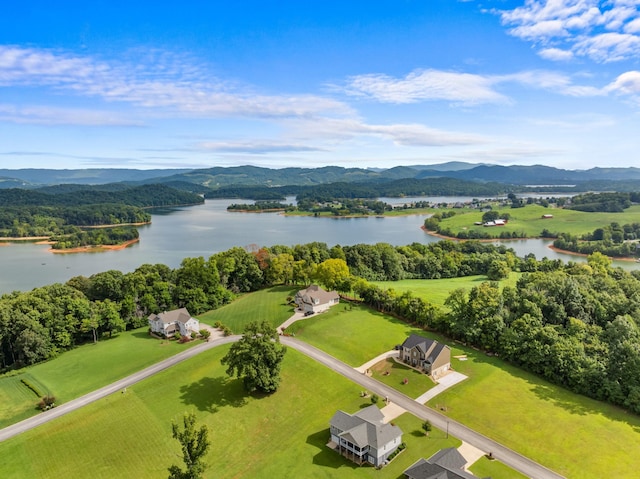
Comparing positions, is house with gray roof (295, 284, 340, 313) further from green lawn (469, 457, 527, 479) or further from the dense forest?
the dense forest

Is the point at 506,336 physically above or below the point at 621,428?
above

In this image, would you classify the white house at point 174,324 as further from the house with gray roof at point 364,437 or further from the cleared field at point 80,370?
the house with gray roof at point 364,437

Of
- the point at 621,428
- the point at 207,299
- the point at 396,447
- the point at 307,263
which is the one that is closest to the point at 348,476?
the point at 396,447

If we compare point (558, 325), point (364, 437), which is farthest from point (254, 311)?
point (558, 325)

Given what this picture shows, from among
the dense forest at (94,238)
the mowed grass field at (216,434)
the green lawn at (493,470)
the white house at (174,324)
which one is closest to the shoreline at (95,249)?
the dense forest at (94,238)

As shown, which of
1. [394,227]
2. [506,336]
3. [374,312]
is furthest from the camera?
[394,227]

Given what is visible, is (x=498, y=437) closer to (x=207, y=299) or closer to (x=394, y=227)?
(x=207, y=299)
